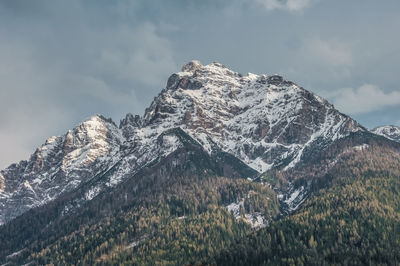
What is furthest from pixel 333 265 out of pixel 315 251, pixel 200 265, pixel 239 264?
pixel 200 265

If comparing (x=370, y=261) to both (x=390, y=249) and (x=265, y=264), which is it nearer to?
(x=390, y=249)

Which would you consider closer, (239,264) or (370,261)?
(370,261)

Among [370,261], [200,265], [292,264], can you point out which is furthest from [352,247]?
[200,265]

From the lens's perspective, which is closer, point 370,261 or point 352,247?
point 370,261

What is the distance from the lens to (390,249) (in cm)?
19088

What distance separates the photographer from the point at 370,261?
18188 centimetres

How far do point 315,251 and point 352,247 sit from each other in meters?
17.3

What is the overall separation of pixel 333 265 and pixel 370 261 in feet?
53.0

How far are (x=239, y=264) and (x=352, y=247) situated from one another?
2119 inches

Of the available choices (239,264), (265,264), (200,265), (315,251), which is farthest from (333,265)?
(200,265)

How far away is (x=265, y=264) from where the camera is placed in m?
193

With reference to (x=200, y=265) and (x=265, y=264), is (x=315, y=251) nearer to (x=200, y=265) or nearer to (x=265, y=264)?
(x=265, y=264)

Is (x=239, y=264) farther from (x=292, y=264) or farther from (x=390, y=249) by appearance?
(x=390, y=249)

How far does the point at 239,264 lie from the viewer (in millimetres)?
198250
